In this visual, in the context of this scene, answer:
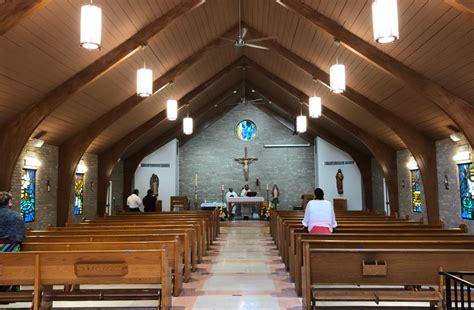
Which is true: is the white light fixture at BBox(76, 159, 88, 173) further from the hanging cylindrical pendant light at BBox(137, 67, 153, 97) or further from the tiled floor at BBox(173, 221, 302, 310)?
the hanging cylindrical pendant light at BBox(137, 67, 153, 97)

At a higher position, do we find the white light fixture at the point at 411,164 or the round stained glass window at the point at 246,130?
the round stained glass window at the point at 246,130

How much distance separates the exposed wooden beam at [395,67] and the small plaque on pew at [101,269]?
218 inches

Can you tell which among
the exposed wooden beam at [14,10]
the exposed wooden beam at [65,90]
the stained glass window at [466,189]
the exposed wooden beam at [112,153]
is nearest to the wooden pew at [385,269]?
the exposed wooden beam at [14,10]

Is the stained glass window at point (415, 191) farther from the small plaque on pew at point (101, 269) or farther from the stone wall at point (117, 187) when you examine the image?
the stone wall at point (117, 187)

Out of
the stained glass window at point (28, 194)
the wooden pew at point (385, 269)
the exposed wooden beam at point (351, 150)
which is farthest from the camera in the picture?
the exposed wooden beam at point (351, 150)

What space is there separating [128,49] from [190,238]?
3706 mm

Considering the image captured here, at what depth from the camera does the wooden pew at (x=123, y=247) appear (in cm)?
478

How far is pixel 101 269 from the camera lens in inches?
155

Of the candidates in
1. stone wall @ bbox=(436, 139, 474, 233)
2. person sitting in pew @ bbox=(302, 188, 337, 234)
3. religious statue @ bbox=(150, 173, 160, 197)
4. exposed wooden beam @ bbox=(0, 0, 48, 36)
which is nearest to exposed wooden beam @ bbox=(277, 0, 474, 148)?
stone wall @ bbox=(436, 139, 474, 233)

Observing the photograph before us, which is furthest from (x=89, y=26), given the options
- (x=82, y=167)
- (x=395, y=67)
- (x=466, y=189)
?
(x=82, y=167)

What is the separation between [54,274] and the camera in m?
3.89

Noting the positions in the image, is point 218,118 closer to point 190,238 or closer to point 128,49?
point 128,49

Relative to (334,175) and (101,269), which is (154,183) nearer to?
(334,175)

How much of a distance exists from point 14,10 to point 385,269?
4791mm
